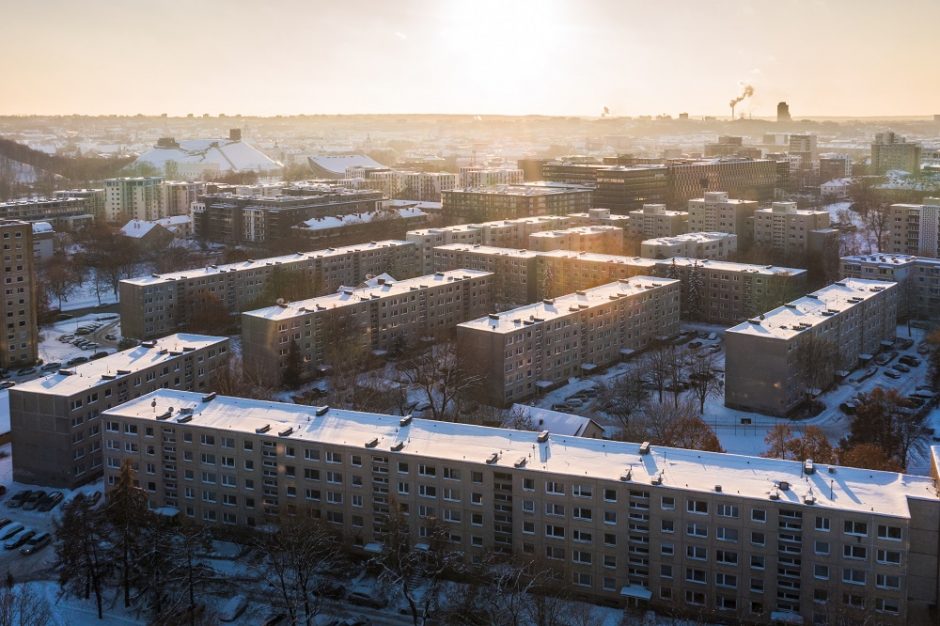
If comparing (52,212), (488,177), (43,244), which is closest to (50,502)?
(43,244)

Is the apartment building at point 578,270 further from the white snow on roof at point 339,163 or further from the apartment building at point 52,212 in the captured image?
the white snow on roof at point 339,163

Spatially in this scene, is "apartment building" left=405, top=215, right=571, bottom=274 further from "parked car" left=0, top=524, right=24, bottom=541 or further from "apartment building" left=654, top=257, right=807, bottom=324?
"parked car" left=0, top=524, right=24, bottom=541

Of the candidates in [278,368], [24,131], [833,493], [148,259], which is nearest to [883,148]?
[148,259]

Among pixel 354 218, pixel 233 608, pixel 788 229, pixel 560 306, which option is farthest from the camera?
pixel 354 218

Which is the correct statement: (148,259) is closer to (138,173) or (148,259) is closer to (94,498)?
(94,498)

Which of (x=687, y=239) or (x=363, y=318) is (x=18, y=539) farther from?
(x=687, y=239)

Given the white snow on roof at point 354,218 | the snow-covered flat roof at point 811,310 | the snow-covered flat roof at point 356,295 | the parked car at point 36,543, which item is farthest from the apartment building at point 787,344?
the white snow on roof at point 354,218

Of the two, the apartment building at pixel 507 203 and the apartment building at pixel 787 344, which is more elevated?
the apartment building at pixel 507 203
